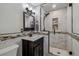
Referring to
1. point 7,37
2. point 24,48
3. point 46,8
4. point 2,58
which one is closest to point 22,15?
point 7,37

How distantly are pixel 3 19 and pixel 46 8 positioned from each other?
150 centimetres

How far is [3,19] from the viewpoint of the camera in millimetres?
964

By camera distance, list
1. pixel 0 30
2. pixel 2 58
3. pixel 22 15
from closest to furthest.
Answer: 1. pixel 2 58
2. pixel 0 30
3. pixel 22 15

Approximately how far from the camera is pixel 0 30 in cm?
92

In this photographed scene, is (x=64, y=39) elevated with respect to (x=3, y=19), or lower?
lower

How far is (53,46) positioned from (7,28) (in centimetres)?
180

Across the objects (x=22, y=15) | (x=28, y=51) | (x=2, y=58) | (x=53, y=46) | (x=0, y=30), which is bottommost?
(x=53, y=46)

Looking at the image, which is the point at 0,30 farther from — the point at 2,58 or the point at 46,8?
the point at 46,8

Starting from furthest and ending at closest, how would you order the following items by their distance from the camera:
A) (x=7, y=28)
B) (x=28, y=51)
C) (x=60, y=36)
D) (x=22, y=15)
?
(x=60, y=36), (x=22, y=15), (x=28, y=51), (x=7, y=28)

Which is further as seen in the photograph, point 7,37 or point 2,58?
point 7,37

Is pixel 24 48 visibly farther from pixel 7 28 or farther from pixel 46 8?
pixel 46 8

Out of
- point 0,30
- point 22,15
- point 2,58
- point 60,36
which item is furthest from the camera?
point 60,36

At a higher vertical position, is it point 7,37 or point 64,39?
point 7,37

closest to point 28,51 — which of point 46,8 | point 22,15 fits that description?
point 22,15
